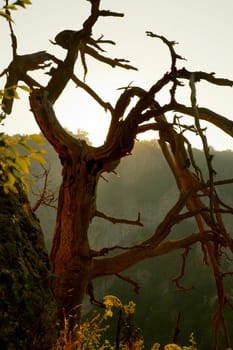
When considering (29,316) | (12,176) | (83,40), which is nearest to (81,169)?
(83,40)

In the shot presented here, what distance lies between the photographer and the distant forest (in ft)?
153

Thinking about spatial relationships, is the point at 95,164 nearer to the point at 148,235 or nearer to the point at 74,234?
the point at 74,234

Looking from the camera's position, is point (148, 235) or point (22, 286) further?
point (148, 235)

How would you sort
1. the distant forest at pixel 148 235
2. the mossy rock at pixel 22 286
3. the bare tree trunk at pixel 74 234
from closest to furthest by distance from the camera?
the mossy rock at pixel 22 286
the bare tree trunk at pixel 74 234
the distant forest at pixel 148 235

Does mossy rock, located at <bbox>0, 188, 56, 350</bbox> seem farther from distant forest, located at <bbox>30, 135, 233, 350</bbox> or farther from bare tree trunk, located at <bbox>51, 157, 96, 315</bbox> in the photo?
distant forest, located at <bbox>30, 135, 233, 350</bbox>

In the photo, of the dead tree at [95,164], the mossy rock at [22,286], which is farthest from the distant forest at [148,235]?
the mossy rock at [22,286]

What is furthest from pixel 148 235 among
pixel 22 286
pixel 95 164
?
pixel 22 286

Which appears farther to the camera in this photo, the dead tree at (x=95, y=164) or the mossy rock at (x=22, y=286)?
the dead tree at (x=95, y=164)

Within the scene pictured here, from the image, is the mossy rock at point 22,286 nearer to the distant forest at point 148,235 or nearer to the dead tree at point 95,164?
the dead tree at point 95,164

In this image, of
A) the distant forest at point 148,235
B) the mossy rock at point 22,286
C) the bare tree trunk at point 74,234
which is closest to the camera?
the mossy rock at point 22,286

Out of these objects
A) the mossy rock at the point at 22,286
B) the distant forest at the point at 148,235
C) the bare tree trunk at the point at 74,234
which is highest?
the distant forest at the point at 148,235

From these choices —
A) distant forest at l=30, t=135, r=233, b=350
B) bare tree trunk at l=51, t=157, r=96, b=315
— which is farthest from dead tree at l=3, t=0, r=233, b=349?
distant forest at l=30, t=135, r=233, b=350

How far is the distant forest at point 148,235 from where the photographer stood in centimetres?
4675

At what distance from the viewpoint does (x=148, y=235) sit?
65.1 m
